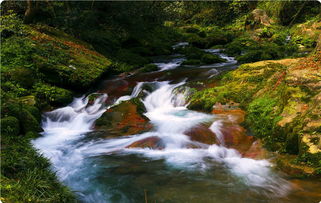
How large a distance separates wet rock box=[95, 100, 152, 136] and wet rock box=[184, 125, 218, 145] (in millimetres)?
1259

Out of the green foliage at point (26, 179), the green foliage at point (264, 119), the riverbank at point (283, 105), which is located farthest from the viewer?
the green foliage at point (264, 119)

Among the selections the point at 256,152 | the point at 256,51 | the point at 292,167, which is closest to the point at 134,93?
the point at 256,152

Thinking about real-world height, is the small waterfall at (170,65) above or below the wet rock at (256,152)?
above

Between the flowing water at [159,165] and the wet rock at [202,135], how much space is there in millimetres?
122

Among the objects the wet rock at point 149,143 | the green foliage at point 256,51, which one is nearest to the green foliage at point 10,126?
the wet rock at point 149,143

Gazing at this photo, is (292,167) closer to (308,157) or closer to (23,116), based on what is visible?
(308,157)

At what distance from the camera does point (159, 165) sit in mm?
5832

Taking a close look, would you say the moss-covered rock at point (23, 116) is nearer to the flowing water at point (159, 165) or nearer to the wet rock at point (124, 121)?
the flowing water at point (159, 165)

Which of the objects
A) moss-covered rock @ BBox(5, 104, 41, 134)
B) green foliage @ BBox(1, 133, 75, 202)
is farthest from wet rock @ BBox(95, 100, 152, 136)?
green foliage @ BBox(1, 133, 75, 202)

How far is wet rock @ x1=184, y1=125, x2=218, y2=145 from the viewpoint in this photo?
6.65 meters

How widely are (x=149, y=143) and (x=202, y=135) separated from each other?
1.30 meters

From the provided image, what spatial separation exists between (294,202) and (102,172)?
137 inches

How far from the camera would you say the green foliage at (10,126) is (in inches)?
250

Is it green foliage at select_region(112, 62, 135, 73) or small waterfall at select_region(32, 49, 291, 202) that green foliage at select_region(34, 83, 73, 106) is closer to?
small waterfall at select_region(32, 49, 291, 202)
